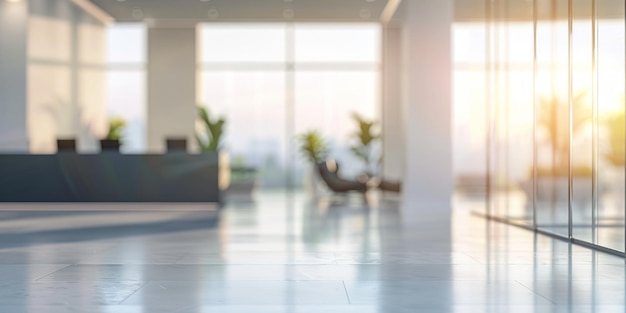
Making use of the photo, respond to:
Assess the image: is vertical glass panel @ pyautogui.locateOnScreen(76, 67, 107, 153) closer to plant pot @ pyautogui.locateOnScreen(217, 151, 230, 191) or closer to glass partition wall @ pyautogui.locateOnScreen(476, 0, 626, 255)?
plant pot @ pyautogui.locateOnScreen(217, 151, 230, 191)

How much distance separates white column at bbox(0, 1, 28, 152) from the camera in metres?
14.4

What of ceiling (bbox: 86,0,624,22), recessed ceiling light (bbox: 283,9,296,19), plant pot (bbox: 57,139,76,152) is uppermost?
recessed ceiling light (bbox: 283,9,296,19)

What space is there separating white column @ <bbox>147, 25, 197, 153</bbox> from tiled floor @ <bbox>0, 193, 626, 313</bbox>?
910cm

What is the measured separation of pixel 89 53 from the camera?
18250 millimetres

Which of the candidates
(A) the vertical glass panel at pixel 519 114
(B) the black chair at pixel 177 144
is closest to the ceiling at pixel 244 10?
(B) the black chair at pixel 177 144

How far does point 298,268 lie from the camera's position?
6.14 metres

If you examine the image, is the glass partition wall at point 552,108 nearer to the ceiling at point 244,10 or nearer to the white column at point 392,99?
the ceiling at point 244,10

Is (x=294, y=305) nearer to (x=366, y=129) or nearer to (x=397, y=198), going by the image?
(x=397, y=198)

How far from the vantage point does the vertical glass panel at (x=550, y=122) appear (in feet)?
32.2

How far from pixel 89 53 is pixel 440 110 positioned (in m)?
8.19

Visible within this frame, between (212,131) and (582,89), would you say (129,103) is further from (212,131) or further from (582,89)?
(582,89)

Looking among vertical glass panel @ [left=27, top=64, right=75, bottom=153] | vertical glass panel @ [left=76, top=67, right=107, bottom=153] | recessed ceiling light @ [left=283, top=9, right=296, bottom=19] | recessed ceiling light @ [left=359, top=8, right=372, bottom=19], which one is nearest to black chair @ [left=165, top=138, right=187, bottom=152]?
vertical glass panel @ [left=27, top=64, right=75, bottom=153]

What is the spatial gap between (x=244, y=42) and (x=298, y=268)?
15.6 m

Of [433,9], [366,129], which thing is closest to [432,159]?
[433,9]
